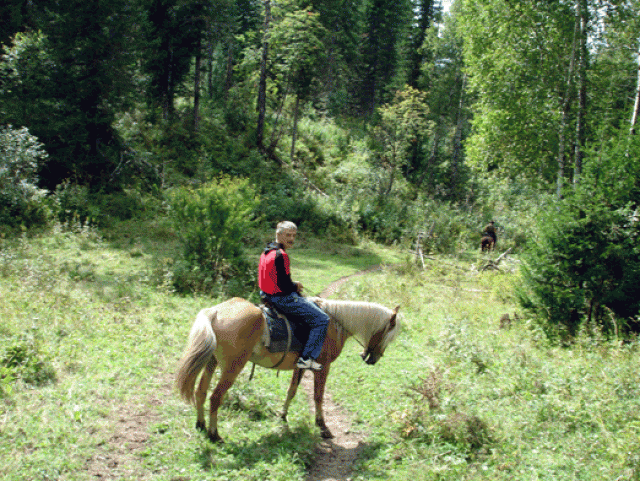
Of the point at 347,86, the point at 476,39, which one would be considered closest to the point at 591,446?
the point at 476,39

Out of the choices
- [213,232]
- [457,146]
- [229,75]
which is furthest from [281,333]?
[229,75]

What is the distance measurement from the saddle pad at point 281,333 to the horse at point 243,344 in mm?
103

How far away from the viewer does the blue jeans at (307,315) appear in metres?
6.03

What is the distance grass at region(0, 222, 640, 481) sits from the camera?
5008mm

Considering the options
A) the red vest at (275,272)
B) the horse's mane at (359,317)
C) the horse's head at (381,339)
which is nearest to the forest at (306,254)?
the horse's head at (381,339)

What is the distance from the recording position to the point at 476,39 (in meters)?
18.6

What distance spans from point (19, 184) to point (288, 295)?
14347mm

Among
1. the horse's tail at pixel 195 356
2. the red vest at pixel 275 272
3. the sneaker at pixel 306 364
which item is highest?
the red vest at pixel 275 272

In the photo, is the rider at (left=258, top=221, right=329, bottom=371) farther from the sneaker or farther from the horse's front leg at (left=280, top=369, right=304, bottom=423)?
the horse's front leg at (left=280, top=369, right=304, bottom=423)

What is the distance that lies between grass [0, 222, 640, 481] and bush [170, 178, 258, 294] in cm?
163

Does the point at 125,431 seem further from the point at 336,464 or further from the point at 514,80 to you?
the point at 514,80

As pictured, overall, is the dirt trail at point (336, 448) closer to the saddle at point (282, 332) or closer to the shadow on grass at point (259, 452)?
the shadow on grass at point (259, 452)

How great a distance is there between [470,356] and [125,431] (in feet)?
19.0

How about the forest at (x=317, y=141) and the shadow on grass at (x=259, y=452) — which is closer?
the shadow on grass at (x=259, y=452)
